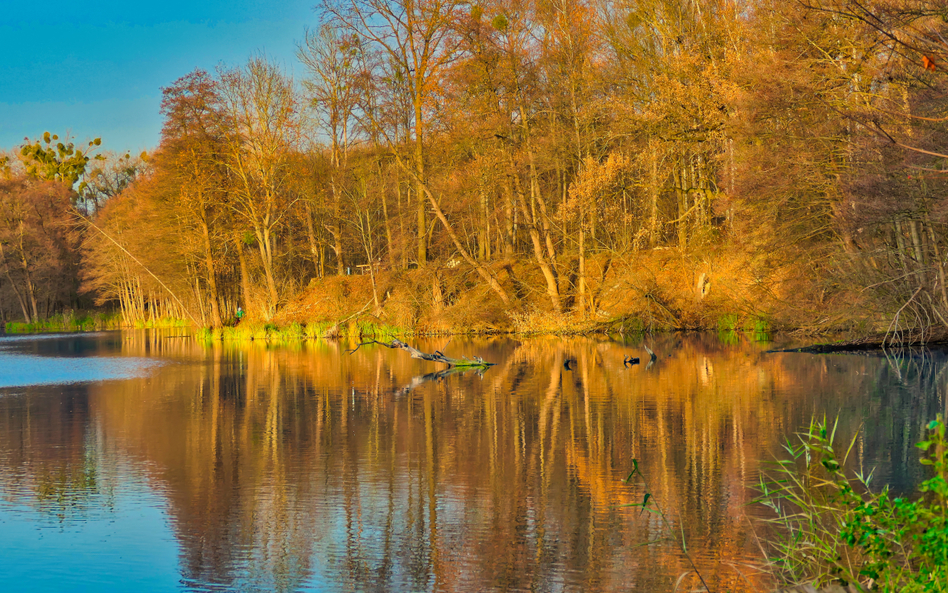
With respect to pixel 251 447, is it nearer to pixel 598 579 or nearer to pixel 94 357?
pixel 598 579

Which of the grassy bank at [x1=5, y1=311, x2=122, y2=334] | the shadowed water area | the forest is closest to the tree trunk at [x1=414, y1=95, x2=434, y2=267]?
the forest

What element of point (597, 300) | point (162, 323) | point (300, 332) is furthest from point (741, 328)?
point (162, 323)

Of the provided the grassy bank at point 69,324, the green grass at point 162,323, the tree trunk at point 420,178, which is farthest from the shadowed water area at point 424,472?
the grassy bank at point 69,324

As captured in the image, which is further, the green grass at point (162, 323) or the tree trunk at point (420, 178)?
the green grass at point (162, 323)

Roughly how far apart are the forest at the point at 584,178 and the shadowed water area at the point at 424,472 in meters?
4.50

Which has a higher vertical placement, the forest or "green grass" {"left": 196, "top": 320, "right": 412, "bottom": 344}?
the forest

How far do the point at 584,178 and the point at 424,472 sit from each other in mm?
21072

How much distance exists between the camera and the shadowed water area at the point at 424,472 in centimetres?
634

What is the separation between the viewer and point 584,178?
29125 mm

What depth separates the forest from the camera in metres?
20.5

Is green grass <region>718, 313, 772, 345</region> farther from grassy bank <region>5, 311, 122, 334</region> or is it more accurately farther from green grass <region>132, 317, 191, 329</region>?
grassy bank <region>5, 311, 122, 334</region>

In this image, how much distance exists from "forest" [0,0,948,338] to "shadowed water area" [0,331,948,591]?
450cm

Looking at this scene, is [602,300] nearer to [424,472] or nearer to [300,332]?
[300,332]

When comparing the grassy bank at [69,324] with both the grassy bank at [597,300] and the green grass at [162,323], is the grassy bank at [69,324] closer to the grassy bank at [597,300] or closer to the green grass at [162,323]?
the green grass at [162,323]
